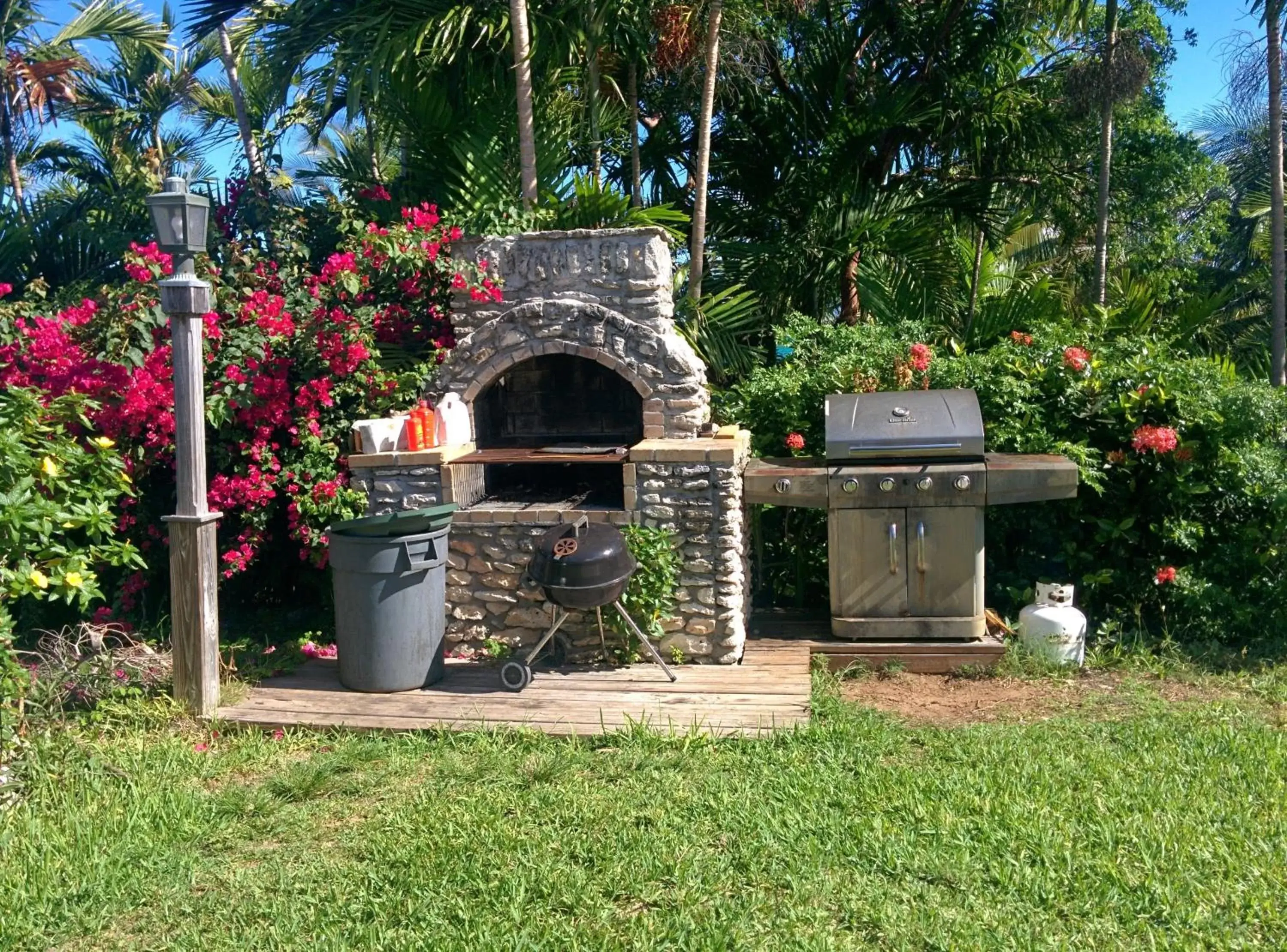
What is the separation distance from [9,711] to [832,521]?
410cm

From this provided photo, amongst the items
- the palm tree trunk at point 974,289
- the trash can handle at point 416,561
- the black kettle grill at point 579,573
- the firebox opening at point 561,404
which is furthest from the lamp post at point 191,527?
the palm tree trunk at point 974,289

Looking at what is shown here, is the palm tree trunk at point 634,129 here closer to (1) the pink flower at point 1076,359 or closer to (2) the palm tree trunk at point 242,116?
(2) the palm tree trunk at point 242,116

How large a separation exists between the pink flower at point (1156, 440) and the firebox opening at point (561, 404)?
3.02 m

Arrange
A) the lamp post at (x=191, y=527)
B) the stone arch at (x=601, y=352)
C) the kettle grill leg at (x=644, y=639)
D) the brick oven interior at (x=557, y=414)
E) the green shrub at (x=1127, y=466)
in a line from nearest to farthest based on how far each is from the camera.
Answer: the lamp post at (x=191, y=527) → the kettle grill leg at (x=644, y=639) → the stone arch at (x=601, y=352) → the green shrub at (x=1127, y=466) → the brick oven interior at (x=557, y=414)

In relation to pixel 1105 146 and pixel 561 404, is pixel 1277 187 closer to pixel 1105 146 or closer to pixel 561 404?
pixel 1105 146

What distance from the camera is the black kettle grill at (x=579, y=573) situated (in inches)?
215

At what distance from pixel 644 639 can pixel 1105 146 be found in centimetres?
832

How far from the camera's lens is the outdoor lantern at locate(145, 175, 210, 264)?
5.02 m

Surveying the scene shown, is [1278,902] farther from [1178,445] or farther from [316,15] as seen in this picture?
[316,15]

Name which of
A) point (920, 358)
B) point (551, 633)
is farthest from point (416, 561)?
point (920, 358)

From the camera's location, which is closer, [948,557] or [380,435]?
[948,557]

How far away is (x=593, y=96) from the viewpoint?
31.0ft

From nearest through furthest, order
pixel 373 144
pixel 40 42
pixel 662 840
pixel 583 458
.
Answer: pixel 662 840 → pixel 583 458 → pixel 373 144 → pixel 40 42

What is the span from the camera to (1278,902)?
336cm
